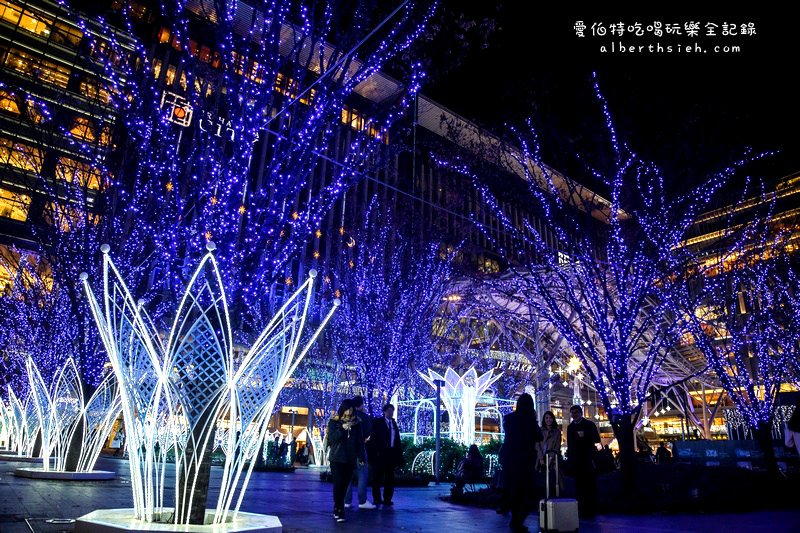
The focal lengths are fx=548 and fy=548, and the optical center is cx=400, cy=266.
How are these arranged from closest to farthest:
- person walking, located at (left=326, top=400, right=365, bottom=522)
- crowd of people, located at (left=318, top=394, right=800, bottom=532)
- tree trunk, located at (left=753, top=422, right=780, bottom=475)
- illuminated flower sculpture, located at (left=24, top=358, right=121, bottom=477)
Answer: crowd of people, located at (left=318, top=394, right=800, bottom=532), person walking, located at (left=326, top=400, right=365, bottom=522), illuminated flower sculpture, located at (left=24, top=358, right=121, bottom=477), tree trunk, located at (left=753, top=422, right=780, bottom=475)

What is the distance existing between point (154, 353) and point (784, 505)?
9.50 metres

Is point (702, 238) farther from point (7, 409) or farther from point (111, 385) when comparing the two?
point (7, 409)

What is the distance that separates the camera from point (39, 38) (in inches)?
1244

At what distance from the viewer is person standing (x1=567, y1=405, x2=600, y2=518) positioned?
6.96 metres

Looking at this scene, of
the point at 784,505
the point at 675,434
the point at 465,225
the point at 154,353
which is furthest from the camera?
the point at 675,434

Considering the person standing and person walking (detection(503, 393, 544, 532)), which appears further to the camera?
the person standing

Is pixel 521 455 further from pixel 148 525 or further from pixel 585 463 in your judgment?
pixel 148 525

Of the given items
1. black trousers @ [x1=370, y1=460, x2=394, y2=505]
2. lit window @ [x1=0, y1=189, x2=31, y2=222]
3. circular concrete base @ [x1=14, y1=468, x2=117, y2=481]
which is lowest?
circular concrete base @ [x1=14, y1=468, x2=117, y2=481]

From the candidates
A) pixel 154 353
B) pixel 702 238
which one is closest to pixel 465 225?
pixel 702 238

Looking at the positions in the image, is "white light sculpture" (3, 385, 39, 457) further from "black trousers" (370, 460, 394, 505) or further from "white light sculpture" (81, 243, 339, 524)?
"white light sculpture" (81, 243, 339, 524)

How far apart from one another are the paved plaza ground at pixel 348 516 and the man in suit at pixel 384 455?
36cm

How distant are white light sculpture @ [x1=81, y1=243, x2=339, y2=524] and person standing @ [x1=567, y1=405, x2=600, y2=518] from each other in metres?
4.38

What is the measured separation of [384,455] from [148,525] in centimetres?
413

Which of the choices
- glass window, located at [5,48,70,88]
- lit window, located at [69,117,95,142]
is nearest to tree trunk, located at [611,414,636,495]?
lit window, located at [69,117,95,142]
